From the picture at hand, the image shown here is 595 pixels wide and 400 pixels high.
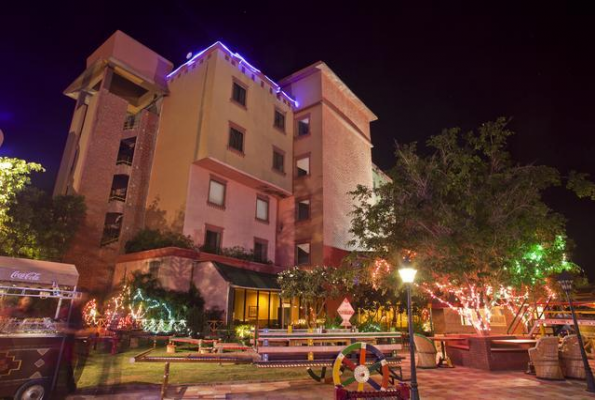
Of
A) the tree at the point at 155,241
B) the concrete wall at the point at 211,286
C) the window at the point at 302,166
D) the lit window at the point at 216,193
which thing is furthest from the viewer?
the window at the point at 302,166

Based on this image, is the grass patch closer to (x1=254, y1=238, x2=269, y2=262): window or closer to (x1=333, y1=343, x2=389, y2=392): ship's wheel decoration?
(x1=333, y1=343, x2=389, y2=392): ship's wheel decoration

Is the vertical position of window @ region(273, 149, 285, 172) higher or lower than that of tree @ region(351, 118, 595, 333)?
higher

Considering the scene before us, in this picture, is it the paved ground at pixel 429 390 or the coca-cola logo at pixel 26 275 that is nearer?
the paved ground at pixel 429 390

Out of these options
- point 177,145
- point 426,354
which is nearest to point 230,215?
point 177,145

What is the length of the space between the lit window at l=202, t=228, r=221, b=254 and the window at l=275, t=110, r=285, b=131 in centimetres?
1033

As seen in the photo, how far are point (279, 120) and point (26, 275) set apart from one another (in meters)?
22.4

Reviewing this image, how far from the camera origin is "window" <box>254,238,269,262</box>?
25.3 m

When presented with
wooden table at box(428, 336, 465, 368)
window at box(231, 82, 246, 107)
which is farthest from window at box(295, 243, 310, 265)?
wooden table at box(428, 336, 465, 368)

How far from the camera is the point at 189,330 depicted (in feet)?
56.8

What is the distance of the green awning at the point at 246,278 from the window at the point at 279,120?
12052 millimetres

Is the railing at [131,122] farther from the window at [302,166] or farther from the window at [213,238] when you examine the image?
the window at [302,166]

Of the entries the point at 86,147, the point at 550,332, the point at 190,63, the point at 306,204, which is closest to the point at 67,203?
the point at 86,147

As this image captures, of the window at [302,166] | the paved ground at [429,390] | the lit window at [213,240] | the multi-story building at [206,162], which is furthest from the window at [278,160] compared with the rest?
the paved ground at [429,390]

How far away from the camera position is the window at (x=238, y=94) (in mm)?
25433
